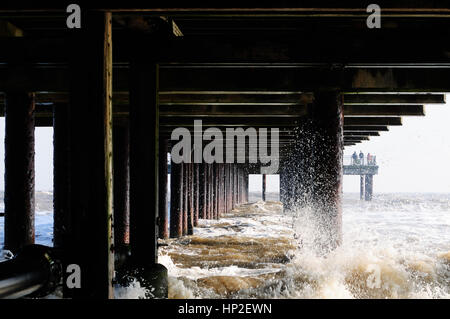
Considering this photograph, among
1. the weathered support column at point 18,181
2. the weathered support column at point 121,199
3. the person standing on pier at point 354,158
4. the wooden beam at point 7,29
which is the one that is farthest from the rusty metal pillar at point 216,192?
the person standing on pier at point 354,158

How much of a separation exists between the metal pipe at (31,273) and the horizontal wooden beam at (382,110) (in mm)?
6459

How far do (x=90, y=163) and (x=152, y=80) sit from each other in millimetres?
1790

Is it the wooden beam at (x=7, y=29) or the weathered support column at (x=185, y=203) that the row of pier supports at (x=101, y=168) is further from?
the weathered support column at (x=185, y=203)

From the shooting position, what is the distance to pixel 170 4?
301 cm

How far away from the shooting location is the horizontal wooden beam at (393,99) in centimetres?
745

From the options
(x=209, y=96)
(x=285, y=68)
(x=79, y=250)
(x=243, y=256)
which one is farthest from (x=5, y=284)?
(x=243, y=256)

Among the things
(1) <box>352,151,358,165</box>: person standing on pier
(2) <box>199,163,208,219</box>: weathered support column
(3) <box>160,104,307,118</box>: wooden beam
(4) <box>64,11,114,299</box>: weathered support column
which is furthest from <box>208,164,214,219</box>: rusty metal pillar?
(1) <box>352,151,358,165</box>: person standing on pier

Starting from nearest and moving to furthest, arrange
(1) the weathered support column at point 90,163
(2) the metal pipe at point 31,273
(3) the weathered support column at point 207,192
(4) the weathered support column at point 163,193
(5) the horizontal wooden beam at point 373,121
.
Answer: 1. (1) the weathered support column at point 90,163
2. (2) the metal pipe at point 31,273
3. (5) the horizontal wooden beam at point 373,121
4. (4) the weathered support column at point 163,193
5. (3) the weathered support column at point 207,192

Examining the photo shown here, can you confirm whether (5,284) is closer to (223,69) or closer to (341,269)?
(223,69)

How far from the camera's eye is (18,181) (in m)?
6.00

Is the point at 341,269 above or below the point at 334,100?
below

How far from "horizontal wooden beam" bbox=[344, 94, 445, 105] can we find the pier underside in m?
0.02

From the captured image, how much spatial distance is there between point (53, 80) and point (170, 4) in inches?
151
